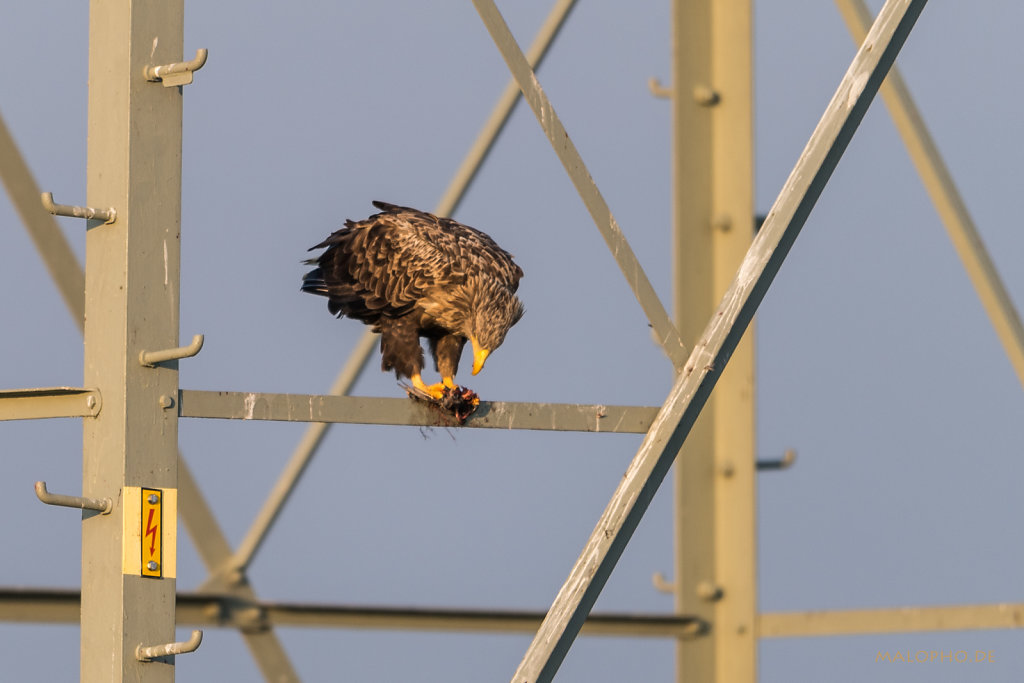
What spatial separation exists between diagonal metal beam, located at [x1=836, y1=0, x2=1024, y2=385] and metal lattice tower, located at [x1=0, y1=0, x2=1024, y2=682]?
12 millimetres

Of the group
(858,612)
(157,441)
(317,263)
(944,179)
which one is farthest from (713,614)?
(157,441)

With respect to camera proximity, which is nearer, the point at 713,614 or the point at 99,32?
the point at 99,32

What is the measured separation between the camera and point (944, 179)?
934 cm

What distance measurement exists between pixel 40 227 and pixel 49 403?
3.71 meters

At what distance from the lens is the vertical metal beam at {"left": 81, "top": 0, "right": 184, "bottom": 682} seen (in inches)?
166

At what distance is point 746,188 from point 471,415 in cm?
462

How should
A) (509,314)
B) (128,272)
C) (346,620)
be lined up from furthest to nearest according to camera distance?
1. (346,620)
2. (509,314)
3. (128,272)

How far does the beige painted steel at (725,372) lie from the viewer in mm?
9562

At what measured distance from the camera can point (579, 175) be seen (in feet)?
18.3

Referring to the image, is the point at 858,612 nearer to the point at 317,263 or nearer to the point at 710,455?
the point at 710,455

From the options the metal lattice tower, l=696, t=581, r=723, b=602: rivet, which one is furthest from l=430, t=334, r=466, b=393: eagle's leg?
l=696, t=581, r=723, b=602: rivet

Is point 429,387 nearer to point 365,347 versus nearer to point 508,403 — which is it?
point 508,403

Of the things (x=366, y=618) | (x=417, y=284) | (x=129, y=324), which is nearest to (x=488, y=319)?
(x=417, y=284)

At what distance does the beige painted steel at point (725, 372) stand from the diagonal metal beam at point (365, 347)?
0.77m
